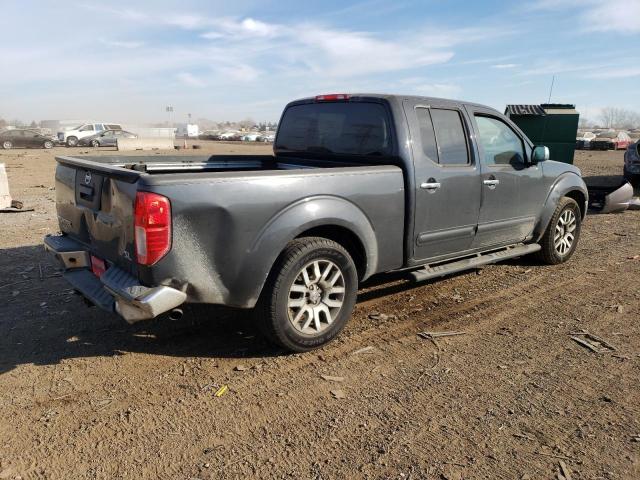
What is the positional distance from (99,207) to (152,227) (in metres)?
0.78

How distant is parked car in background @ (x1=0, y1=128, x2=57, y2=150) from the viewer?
34438mm

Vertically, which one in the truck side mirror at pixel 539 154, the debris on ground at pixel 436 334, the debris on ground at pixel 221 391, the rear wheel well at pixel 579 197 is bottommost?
the debris on ground at pixel 221 391

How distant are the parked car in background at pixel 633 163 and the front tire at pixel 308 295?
1101 centimetres

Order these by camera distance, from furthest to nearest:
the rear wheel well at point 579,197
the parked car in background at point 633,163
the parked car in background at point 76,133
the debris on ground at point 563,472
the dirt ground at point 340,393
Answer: the parked car in background at point 76,133 < the parked car in background at point 633,163 < the rear wheel well at point 579,197 < the dirt ground at point 340,393 < the debris on ground at point 563,472

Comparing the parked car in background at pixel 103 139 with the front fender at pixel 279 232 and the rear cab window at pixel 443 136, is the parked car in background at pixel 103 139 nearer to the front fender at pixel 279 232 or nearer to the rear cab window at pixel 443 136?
the rear cab window at pixel 443 136

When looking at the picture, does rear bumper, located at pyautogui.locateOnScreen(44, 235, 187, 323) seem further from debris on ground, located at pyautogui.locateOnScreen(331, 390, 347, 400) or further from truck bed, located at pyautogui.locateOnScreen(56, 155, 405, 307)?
debris on ground, located at pyautogui.locateOnScreen(331, 390, 347, 400)

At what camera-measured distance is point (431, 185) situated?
14.4ft

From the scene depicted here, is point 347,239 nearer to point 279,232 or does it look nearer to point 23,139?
point 279,232

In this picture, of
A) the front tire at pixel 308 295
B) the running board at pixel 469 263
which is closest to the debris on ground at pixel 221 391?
the front tire at pixel 308 295

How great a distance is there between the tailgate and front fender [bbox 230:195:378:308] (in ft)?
2.42

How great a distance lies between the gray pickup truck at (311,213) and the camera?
317 centimetres

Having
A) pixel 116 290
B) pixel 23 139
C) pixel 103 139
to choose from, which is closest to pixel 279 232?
pixel 116 290

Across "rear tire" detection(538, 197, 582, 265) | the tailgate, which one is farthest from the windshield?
"rear tire" detection(538, 197, 582, 265)

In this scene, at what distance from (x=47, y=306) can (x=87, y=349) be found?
1.10m
